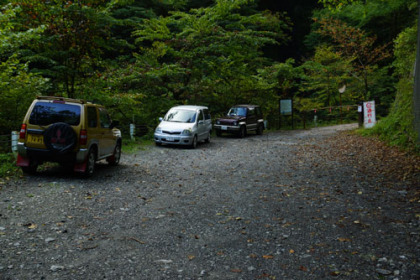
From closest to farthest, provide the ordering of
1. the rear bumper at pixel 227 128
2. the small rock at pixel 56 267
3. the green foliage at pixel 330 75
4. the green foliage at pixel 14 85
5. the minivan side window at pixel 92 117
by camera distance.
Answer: the small rock at pixel 56 267 → the minivan side window at pixel 92 117 → the green foliage at pixel 14 85 → the rear bumper at pixel 227 128 → the green foliage at pixel 330 75

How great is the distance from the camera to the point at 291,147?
17.0m

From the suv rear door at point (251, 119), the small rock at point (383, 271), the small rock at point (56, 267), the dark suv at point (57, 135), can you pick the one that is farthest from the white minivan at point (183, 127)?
the small rock at point (383, 271)

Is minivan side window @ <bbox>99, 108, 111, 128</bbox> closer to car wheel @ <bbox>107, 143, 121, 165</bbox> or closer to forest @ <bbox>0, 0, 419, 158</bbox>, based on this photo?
car wheel @ <bbox>107, 143, 121, 165</bbox>

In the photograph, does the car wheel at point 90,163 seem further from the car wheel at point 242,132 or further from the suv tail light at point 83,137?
the car wheel at point 242,132

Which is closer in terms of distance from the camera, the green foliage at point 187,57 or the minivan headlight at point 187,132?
the minivan headlight at point 187,132

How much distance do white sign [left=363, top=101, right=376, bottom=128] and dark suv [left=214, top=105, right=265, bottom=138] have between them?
6.35 m

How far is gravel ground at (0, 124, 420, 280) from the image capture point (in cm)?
438

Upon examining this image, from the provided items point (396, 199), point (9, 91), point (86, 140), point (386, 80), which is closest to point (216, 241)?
point (396, 199)

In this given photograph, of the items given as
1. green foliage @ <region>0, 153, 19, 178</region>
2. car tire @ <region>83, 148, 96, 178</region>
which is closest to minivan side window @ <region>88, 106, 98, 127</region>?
car tire @ <region>83, 148, 96, 178</region>

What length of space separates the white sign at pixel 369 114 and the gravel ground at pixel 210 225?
39.4ft

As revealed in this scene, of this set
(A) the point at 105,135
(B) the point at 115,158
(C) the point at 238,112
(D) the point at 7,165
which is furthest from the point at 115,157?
(C) the point at 238,112

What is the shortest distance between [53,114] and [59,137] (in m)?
0.62

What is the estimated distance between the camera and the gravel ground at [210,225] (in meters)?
4.38

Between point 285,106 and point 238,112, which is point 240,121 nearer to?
point 238,112
